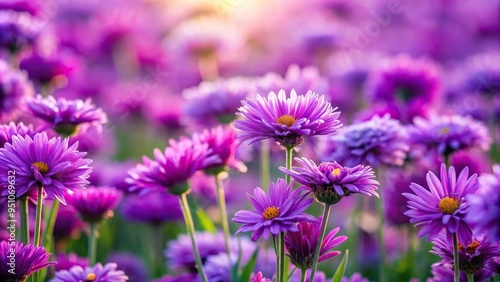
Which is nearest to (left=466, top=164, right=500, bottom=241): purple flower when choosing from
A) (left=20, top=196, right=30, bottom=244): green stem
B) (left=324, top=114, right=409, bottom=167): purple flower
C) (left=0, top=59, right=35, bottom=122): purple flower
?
(left=324, top=114, right=409, bottom=167): purple flower

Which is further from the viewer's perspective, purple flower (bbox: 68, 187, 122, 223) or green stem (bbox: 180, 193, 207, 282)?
purple flower (bbox: 68, 187, 122, 223)

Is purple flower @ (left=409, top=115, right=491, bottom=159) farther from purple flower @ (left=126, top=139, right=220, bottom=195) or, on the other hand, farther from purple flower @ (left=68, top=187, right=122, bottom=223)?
purple flower @ (left=68, top=187, right=122, bottom=223)

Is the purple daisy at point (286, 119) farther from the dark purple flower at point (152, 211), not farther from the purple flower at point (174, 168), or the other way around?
the dark purple flower at point (152, 211)

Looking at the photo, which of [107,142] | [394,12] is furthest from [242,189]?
[394,12]

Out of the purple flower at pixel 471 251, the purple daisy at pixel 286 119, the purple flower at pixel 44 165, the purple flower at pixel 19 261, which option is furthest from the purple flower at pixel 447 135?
the purple flower at pixel 19 261

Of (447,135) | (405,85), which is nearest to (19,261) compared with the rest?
(447,135)

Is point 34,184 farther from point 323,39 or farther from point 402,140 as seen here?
point 323,39
